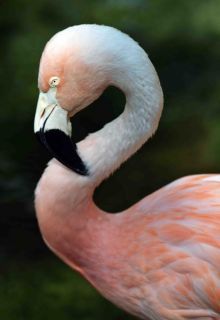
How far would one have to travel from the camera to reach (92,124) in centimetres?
404

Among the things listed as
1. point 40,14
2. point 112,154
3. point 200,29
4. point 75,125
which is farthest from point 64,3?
point 112,154

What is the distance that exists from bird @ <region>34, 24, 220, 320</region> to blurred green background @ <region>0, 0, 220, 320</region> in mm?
744

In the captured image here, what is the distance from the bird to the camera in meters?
2.30

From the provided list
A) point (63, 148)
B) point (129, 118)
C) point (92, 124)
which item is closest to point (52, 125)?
point (63, 148)

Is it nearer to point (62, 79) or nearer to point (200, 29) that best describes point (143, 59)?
point (62, 79)

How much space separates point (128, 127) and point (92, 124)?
1608 millimetres

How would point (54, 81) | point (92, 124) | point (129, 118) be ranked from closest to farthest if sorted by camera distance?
point (54, 81)
point (129, 118)
point (92, 124)

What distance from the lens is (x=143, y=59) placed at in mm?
2322

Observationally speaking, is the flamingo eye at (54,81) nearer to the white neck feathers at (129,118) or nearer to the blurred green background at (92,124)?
the white neck feathers at (129,118)

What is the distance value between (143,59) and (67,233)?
602 millimetres

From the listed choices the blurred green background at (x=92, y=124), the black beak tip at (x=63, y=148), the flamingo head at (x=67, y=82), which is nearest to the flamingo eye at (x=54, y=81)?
the flamingo head at (x=67, y=82)

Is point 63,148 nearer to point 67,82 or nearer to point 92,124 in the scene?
point 67,82

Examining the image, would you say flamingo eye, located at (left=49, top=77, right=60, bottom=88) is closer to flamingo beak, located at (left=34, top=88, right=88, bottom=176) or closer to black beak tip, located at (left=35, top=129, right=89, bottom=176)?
flamingo beak, located at (left=34, top=88, right=88, bottom=176)

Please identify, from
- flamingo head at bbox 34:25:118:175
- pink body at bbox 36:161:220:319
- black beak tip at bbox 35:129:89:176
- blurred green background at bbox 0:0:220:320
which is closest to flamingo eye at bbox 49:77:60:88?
flamingo head at bbox 34:25:118:175
